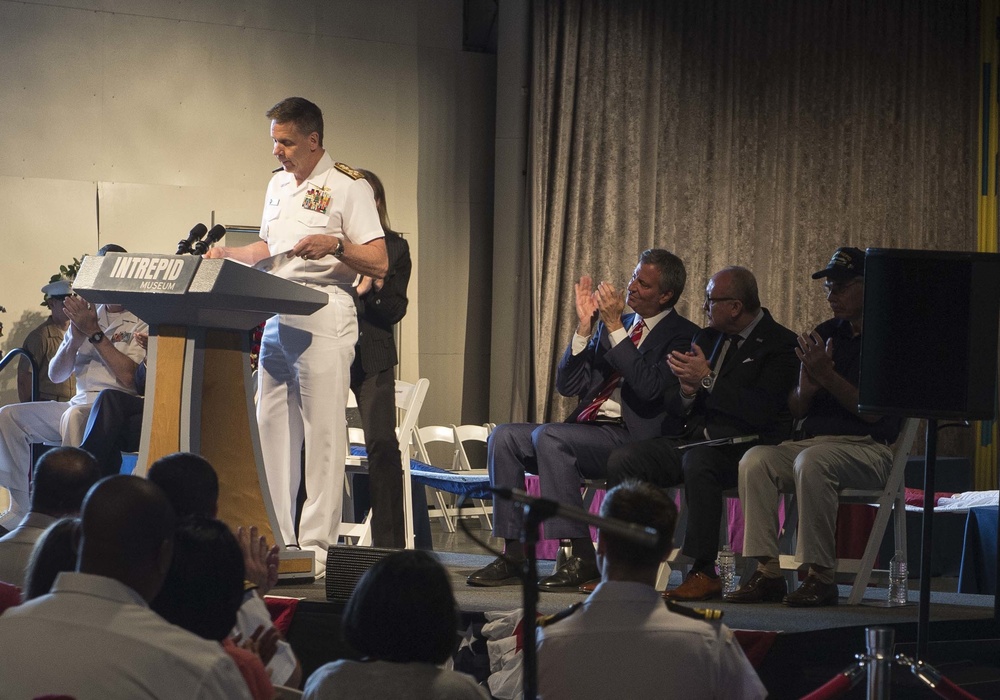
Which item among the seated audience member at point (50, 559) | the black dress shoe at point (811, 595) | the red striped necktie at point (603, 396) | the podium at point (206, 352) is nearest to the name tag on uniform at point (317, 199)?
the podium at point (206, 352)

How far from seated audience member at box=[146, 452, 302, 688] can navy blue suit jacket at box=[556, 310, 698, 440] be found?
1.91 metres

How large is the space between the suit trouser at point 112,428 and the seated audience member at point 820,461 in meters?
2.97

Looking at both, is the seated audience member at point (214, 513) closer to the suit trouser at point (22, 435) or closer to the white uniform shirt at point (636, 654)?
the white uniform shirt at point (636, 654)

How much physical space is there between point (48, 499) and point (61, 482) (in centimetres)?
5

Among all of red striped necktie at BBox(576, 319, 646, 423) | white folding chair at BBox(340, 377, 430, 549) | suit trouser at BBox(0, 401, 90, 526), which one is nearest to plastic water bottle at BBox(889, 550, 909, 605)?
red striped necktie at BBox(576, 319, 646, 423)

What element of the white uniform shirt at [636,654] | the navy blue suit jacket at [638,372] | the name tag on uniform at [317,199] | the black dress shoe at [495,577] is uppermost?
the name tag on uniform at [317,199]

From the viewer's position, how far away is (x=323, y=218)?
4.26 meters

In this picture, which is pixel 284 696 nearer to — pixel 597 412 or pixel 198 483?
pixel 198 483

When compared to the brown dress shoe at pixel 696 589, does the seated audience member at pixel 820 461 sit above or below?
above

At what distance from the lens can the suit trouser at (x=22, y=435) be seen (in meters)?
6.04

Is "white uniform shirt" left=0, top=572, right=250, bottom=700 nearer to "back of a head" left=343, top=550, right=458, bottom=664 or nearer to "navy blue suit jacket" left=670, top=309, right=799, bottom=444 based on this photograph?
"back of a head" left=343, top=550, right=458, bottom=664

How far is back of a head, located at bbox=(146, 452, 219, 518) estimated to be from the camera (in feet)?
8.39

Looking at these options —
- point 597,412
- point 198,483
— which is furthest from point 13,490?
point 198,483

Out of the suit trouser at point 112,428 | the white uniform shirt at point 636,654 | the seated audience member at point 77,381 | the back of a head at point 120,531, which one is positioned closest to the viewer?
the back of a head at point 120,531
